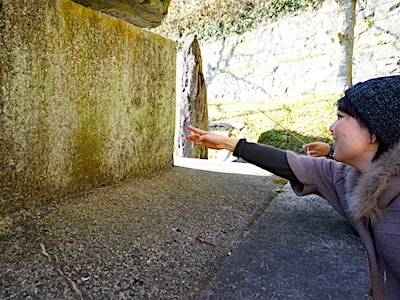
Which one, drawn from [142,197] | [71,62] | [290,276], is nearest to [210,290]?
[290,276]

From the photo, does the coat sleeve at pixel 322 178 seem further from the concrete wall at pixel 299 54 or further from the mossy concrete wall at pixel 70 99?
the concrete wall at pixel 299 54

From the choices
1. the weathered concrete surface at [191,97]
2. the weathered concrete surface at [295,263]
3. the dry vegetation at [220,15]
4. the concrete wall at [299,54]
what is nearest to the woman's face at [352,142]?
the weathered concrete surface at [295,263]

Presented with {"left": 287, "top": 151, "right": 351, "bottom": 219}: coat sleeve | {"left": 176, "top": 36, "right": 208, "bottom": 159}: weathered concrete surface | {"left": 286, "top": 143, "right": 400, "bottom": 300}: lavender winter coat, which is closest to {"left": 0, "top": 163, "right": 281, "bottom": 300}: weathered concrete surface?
{"left": 287, "top": 151, "right": 351, "bottom": 219}: coat sleeve

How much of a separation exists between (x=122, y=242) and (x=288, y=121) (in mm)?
5927

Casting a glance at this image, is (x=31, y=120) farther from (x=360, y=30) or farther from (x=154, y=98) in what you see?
Result: (x=360, y=30)

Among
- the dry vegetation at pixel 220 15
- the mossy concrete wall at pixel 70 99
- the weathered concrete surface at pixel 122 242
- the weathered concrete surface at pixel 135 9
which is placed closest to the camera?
the weathered concrete surface at pixel 122 242

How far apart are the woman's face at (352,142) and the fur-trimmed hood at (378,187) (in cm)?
5

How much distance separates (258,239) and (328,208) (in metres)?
0.70

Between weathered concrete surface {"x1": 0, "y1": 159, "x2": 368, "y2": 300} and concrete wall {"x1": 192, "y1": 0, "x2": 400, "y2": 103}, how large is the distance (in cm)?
724

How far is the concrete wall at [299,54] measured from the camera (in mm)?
7258

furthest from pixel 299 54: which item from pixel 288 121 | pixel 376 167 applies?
pixel 376 167

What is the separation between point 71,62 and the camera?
1459 mm

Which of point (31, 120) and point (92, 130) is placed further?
point (92, 130)

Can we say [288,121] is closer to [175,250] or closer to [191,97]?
[191,97]
